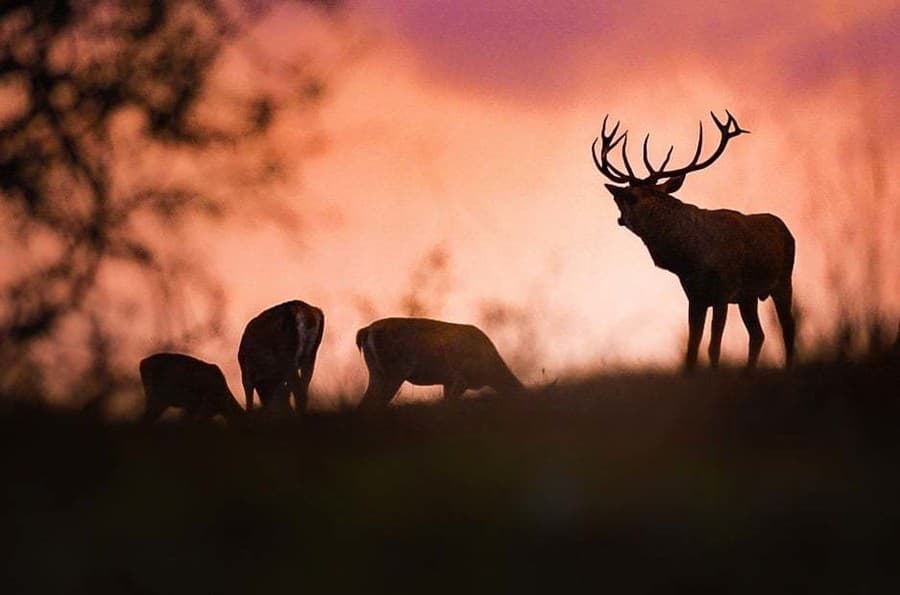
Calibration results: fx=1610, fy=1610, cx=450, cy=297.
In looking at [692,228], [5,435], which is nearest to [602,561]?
[5,435]

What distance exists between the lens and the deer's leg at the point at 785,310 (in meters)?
11.5

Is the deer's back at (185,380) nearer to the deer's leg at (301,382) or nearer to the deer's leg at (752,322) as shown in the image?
the deer's leg at (301,382)

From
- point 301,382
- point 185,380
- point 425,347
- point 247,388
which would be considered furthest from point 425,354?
point 185,380

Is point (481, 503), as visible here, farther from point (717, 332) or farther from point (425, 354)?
point (425, 354)

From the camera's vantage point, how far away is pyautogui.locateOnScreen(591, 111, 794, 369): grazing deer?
39.0 ft

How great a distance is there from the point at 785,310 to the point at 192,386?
181 inches

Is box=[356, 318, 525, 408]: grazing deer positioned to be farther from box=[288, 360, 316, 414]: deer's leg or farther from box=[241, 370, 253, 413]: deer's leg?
box=[241, 370, 253, 413]: deer's leg

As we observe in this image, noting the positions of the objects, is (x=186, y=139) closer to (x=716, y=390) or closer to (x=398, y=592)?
(x=716, y=390)

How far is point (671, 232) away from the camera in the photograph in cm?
1216

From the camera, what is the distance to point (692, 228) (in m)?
12.2

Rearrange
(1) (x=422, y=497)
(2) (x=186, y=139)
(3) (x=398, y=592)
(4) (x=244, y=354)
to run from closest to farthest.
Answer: (3) (x=398, y=592) → (1) (x=422, y=497) → (2) (x=186, y=139) → (4) (x=244, y=354)

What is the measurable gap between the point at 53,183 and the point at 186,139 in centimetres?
97

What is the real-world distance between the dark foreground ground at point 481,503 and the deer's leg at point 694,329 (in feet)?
8.90

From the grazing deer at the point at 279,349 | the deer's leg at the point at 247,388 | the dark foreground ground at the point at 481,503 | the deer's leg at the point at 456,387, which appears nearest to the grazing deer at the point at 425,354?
the deer's leg at the point at 456,387
